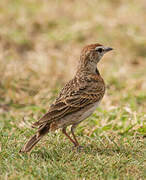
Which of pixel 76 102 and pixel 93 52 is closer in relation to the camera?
pixel 76 102

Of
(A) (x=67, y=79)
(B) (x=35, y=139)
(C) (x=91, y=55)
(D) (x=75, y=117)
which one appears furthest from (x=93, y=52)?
(A) (x=67, y=79)

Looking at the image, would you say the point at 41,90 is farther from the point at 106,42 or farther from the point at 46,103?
the point at 106,42

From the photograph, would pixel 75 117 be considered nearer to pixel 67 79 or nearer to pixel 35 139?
pixel 35 139

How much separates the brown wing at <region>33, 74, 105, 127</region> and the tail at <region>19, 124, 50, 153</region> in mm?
73

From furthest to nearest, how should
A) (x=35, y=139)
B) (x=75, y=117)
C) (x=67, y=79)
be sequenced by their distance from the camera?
1. (x=67, y=79)
2. (x=75, y=117)
3. (x=35, y=139)

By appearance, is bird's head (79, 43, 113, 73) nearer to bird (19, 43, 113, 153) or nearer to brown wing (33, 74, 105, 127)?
bird (19, 43, 113, 153)

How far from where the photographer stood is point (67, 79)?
9.23 m

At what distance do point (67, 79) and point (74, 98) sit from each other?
377 centimetres

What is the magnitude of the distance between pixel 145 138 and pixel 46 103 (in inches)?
94.8

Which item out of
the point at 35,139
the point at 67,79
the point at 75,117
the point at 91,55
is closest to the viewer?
the point at 35,139

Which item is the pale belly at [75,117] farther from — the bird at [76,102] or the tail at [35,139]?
the tail at [35,139]

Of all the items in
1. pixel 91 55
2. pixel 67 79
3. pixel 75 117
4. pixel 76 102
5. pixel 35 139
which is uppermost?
pixel 67 79

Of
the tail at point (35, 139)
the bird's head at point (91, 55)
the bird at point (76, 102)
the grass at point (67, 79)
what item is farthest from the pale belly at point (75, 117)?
the bird's head at point (91, 55)

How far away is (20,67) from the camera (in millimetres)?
8992
